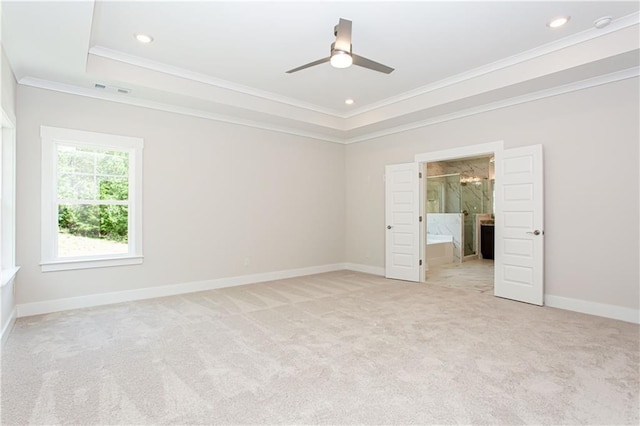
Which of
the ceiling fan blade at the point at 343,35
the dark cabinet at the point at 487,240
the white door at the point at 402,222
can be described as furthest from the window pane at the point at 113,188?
the dark cabinet at the point at 487,240

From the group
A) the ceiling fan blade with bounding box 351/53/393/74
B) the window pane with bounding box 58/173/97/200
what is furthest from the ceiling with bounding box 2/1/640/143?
the window pane with bounding box 58/173/97/200

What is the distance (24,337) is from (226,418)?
2.59m

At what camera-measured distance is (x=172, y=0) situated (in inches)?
120

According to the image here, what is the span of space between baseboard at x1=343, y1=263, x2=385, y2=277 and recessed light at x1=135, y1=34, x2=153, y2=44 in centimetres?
505

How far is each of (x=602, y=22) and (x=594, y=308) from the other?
3.06 m

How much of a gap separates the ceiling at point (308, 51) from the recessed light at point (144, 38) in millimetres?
66

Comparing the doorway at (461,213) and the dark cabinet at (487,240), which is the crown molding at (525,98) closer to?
the doorway at (461,213)

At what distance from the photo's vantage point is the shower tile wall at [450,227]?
28.0 feet

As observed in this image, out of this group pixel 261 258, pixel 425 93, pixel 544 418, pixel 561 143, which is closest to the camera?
pixel 544 418

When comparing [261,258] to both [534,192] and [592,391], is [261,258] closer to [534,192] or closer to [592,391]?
[534,192]

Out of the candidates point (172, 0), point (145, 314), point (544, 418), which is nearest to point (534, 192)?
point (544, 418)

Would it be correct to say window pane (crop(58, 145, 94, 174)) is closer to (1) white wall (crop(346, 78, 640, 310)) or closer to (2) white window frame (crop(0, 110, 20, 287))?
(2) white window frame (crop(0, 110, 20, 287))

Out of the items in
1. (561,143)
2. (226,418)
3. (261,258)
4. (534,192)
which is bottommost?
(226,418)

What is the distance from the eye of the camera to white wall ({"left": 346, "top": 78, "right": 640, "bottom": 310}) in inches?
153
